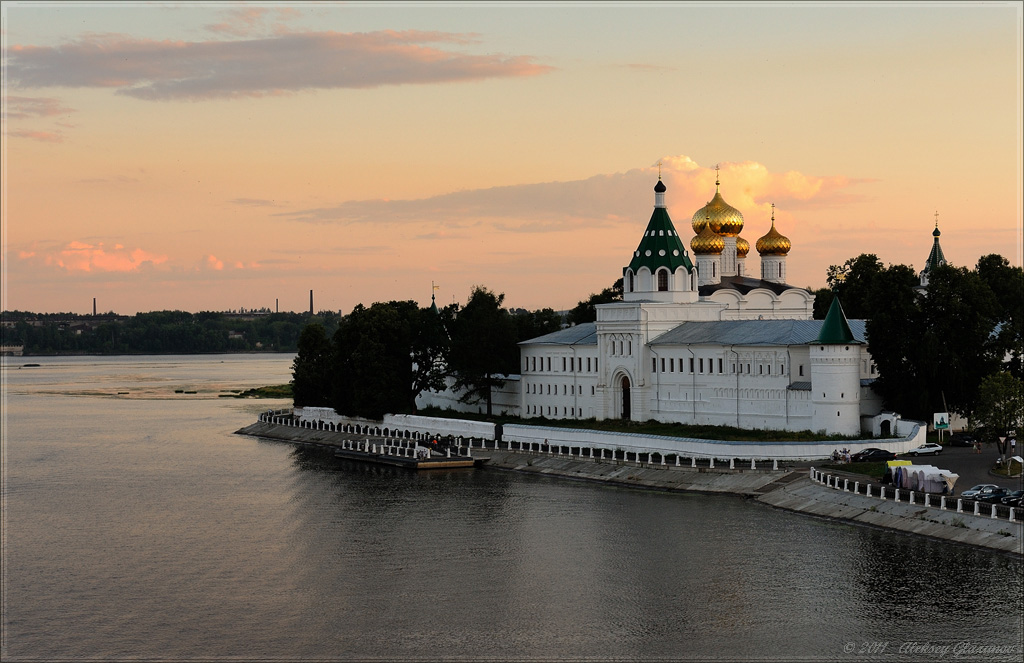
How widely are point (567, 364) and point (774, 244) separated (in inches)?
637

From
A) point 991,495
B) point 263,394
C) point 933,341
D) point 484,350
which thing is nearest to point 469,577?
point 991,495

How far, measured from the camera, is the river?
30656 millimetres

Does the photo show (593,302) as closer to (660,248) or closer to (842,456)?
(660,248)

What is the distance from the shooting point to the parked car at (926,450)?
166ft

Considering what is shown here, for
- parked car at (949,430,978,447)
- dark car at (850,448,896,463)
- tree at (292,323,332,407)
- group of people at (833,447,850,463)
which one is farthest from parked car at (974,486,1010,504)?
tree at (292,323,332,407)

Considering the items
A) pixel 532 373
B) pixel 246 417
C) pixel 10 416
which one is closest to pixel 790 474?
pixel 532 373

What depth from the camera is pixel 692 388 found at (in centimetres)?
6406

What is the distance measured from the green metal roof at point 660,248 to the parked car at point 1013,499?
2917cm

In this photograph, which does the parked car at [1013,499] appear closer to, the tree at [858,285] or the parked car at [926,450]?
the parked car at [926,450]

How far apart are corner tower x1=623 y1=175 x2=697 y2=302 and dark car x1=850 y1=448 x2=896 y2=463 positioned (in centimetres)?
1850

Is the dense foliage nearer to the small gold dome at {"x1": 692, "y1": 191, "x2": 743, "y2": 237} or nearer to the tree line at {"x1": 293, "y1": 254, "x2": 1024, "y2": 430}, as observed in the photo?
the tree line at {"x1": 293, "y1": 254, "x2": 1024, "y2": 430}

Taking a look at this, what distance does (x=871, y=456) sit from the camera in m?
50.8

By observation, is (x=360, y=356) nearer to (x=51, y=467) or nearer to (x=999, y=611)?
(x=51, y=467)

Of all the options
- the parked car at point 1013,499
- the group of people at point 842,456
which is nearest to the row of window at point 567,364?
the group of people at point 842,456
